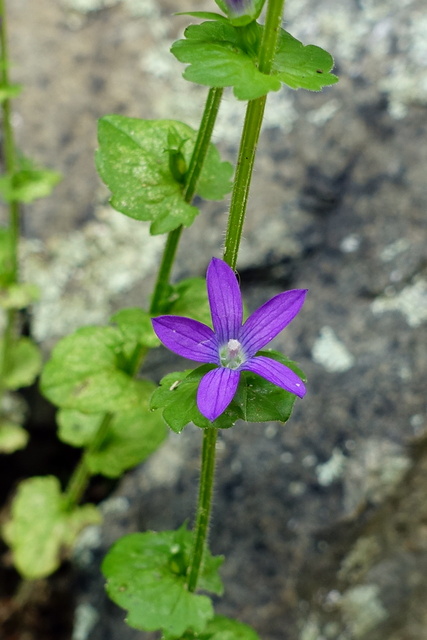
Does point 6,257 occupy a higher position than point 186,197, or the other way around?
point 186,197

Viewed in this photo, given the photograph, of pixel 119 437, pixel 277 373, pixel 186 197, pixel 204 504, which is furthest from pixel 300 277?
pixel 277 373

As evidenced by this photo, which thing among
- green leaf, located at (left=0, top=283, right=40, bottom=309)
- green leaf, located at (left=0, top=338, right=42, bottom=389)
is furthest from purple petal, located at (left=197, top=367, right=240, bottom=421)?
green leaf, located at (left=0, top=338, right=42, bottom=389)

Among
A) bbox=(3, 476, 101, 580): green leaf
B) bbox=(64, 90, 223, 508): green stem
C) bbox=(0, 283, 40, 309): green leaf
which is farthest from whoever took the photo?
bbox=(0, 283, 40, 309): green leaf

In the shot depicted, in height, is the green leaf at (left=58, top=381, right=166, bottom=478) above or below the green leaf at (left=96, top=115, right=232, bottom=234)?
below

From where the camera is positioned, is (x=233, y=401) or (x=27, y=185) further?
(x=27, y=185)

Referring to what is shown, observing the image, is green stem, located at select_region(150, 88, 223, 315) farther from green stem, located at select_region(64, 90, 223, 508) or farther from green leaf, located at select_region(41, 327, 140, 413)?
green leaf, located at select_region(41, 327, 140, 413)

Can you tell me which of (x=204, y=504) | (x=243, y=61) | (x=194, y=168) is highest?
(x=243, y=61)

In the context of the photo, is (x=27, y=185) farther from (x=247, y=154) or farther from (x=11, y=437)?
(x=247, y=154)
